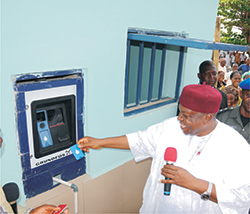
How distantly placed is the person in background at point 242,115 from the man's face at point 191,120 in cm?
133

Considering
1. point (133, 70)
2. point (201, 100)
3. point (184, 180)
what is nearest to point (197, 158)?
point (184, 180)

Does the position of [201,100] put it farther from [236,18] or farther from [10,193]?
[236,18]

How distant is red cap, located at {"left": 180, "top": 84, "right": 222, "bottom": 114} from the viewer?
186 centimetres

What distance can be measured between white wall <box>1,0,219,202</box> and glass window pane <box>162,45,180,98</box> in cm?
42

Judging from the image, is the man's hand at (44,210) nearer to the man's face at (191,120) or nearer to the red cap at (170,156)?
the red cap at (170,156)

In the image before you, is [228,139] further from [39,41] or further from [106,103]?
[39,41]

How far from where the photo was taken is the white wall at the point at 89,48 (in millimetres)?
1855

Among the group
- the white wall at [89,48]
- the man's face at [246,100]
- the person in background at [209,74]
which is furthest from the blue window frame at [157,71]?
the man's face at [246,100]

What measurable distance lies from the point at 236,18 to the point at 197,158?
1798 cm

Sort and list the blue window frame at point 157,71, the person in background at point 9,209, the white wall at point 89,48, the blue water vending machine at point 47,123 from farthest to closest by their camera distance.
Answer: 1. the blue window frame at point 157,71
2. the blue water vending machine at point 47,123
3. the white wall at point 89,48
4. the person in background at point 9,209

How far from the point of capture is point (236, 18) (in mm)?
16750

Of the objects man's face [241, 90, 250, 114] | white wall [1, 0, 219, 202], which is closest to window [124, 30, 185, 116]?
white wall [1, 0, 219, 202]

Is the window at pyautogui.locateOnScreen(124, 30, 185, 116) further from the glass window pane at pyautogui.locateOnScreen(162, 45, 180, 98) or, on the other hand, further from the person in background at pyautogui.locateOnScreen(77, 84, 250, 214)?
the person in background at pyautogui.locateOnScreen(77, 84, 250, 214)

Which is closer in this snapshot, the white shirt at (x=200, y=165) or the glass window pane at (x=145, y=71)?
the white shirt at (x=200, y=165)
